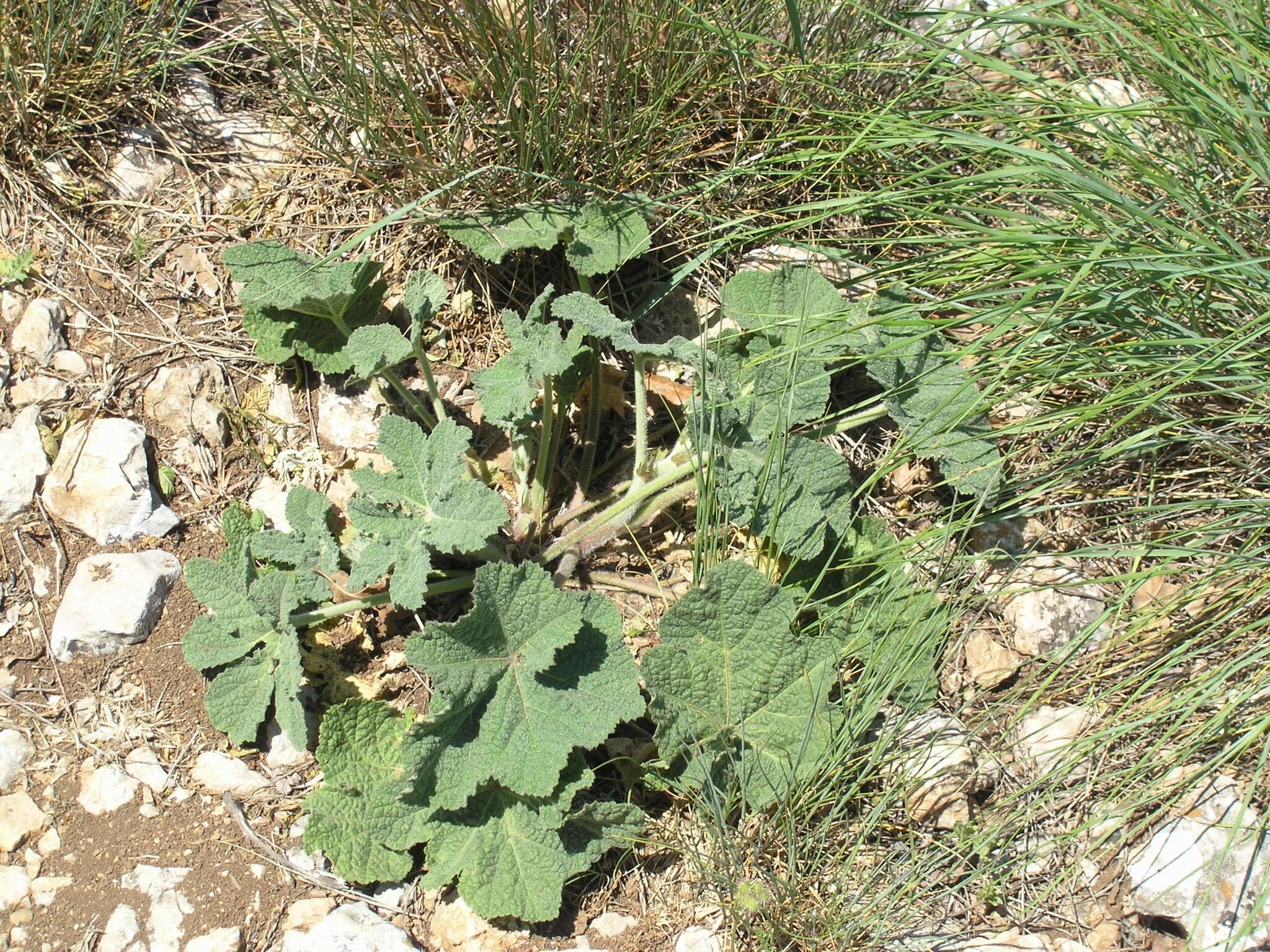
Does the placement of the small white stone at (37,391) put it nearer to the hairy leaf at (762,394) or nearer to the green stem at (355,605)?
the green stem at (355,605)

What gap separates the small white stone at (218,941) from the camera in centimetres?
203

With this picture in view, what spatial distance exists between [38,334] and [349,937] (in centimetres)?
163

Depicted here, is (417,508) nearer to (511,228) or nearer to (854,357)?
(511,228)

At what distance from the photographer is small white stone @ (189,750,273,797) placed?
7.29ft

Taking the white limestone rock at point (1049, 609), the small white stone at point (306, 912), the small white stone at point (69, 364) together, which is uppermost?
the small white stone at point (69, 364)

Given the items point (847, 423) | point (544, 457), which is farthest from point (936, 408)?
point (544, 457)

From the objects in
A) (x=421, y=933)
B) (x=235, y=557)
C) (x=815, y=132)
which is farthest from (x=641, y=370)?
(x=421, y=933)

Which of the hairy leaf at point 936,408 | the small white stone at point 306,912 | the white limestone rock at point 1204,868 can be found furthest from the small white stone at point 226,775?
the white limestone rock at point 1204,868

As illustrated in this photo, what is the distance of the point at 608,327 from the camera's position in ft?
7.22

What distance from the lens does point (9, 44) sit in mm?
2467

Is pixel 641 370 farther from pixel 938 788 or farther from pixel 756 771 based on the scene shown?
pixel 938 788

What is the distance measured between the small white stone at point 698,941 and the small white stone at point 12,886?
4.43 feet

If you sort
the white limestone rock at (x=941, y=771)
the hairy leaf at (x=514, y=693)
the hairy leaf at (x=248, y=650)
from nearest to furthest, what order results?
1. the hairy leaf at (x=514, y=693)
2. the hairy leaf at (x=248, y=650)
3. the white limestone rock at (x=941, y=771)

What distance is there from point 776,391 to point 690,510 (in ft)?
1.34
